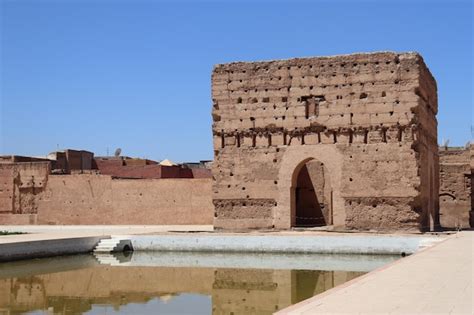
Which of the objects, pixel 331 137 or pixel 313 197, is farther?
pixel 313 197

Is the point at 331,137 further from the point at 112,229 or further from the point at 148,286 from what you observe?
the point at 148,286

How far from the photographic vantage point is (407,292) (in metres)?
8.16

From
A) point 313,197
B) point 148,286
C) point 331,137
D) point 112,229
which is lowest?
point 148,286

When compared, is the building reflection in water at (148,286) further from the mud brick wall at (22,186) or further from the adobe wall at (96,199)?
the mud brick wall at (22,186)

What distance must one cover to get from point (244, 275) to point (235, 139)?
938 cm

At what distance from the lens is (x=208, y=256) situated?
56.7 ft

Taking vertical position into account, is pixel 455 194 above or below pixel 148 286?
above

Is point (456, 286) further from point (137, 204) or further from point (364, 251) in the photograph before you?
point (137, 204)

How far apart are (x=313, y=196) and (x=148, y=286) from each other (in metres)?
13.7

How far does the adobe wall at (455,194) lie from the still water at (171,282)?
43.8 feet

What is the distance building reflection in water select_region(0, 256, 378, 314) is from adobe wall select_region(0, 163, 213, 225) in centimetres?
1129

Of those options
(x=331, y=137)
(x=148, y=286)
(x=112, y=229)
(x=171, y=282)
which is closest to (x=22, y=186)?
(x=112, y=229)

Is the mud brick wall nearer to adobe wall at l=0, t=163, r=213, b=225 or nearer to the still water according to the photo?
adobe wall at l=0, t=163, r=213, b=225

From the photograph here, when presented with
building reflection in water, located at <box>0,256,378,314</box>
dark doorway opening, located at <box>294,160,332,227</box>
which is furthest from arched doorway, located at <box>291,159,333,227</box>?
building reflection in water, located at <box>0,256,378,314</box>
